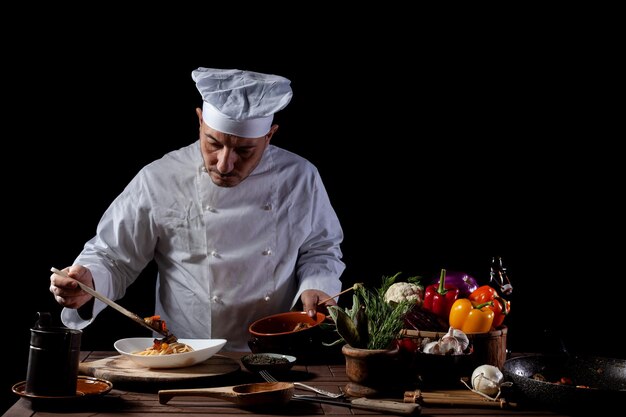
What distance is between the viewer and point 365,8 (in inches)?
182

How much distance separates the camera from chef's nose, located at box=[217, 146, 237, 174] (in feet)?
11.9

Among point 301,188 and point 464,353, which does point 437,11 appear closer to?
point 301,188

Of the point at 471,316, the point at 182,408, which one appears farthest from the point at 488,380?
the point at 182,408

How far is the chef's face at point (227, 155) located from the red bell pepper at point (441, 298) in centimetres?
103

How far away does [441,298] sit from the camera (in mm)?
3100

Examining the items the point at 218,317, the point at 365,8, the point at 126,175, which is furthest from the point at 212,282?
the point at 365,8

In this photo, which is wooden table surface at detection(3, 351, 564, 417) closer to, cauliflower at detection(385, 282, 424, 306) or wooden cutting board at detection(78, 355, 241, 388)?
wooden cutting board at detection(78, 355, 241, 388)

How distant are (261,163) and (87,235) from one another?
1242 mm

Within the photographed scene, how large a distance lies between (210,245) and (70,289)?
2.89 ft

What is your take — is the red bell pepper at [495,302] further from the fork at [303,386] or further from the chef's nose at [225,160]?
the chef's nose at [225,160]

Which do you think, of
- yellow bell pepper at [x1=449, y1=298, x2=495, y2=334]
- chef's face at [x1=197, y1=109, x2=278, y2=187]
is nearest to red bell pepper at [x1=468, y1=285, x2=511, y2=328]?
yellow bell pepper at [x1=449, y1=298, x2=495, y2=334]

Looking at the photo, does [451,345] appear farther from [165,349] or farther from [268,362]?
[165,349]

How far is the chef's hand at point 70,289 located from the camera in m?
3.08

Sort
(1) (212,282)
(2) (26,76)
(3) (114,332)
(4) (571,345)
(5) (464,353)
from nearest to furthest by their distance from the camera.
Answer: (5) (464,353), (1) (212,282), (2) (26,76), (3) (114,332), (4) (571,345)
